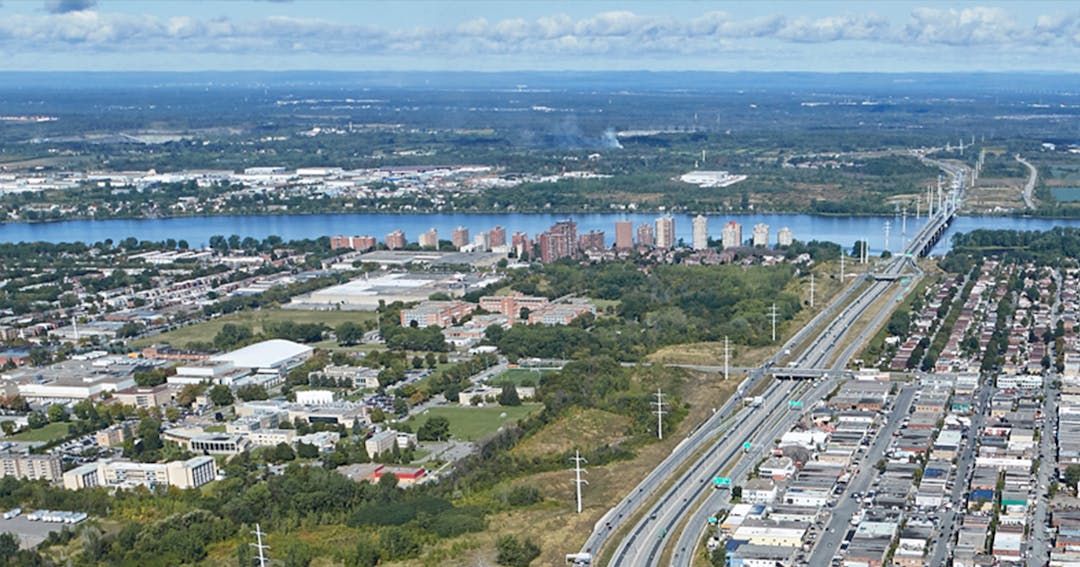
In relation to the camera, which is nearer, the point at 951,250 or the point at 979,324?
the point at 979,324

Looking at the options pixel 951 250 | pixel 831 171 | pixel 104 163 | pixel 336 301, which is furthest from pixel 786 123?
pixel 336 301

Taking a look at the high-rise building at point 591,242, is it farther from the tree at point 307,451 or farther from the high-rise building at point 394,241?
the tree at point 307,451

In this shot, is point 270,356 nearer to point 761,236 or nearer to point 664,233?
point 664,233

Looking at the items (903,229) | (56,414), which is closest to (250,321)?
(56,414)

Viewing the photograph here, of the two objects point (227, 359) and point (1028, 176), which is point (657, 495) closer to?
point (227, 359)

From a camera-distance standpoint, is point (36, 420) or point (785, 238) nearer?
point (36, 420)

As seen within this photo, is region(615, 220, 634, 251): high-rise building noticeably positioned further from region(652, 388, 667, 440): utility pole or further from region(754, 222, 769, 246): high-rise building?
region(652, 388, 667, 440): utility pole
